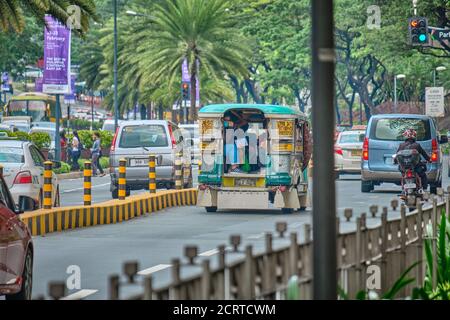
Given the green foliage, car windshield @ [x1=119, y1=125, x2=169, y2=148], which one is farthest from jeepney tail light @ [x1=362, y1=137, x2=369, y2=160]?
the green foliage

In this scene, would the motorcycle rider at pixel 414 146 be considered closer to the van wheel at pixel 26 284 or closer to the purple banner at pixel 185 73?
the van wheel at pixel 26 284

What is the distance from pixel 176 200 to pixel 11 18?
6.06 m

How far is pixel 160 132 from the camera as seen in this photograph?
119 feet

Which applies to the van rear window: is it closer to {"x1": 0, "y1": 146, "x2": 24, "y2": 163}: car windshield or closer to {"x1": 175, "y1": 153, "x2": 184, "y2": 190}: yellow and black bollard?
{"x1": 175, "y1": 153, "x2": 184, "y2": 190}: yellow and black bollard

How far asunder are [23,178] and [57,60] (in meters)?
25.3

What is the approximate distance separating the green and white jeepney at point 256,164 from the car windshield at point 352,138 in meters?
18.0

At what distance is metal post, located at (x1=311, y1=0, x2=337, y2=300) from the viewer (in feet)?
24.5

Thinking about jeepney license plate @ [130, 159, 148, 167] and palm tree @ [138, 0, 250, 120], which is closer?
jeepney license plate @ [130, 159, 148, 167]

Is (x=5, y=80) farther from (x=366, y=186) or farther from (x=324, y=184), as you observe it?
(x=324, y=184)

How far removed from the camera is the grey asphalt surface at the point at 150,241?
1706cm

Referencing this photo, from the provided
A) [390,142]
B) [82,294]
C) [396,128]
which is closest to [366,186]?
[390,142]

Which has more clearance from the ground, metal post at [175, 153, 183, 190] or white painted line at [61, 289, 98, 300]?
metal post at [175, 153, 183, 190]

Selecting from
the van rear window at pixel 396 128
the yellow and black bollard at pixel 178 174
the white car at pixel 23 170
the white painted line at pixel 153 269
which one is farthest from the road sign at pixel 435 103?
the white painted line at pixel 153 269

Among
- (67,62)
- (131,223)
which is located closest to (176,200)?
(131,223)
